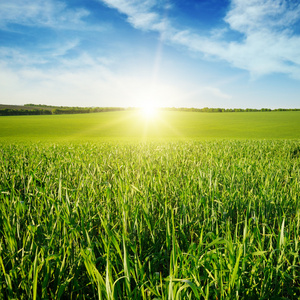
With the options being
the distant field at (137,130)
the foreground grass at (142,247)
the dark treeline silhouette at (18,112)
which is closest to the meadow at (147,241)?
the foreground grass at (142,247)

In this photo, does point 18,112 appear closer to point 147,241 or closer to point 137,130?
point 137,130

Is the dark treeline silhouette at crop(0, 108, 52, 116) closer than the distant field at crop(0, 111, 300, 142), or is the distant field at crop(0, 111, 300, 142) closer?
the distant field at crop(0, 111, 300, 142)

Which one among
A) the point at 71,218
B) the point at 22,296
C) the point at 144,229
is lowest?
the point at 22,296

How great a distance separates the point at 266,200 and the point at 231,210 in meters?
0.40

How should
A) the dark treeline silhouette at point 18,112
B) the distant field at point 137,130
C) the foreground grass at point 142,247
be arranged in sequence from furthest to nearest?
the dark treeline silhouette at point 18,112 → the distant field at point 137,130 → the foreground grass at point 142,247

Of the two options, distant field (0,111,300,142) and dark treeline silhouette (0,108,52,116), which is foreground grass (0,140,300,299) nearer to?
distant field (0,111,300,142)

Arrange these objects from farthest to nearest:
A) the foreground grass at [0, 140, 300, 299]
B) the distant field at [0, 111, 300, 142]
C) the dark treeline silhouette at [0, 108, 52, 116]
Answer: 1. the dark treeline silhouette at [0, 108, 52, 116]
2. the distant field at [0, 111, 300, 142]
3. the foreground grass at [0, 140, 300, 299]

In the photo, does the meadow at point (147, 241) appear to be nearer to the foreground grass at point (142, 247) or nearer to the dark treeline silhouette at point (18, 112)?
the foreground grass at point (142, 247)

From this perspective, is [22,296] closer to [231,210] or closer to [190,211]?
[190,211]

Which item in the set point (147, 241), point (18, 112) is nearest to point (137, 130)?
point (147, 241)

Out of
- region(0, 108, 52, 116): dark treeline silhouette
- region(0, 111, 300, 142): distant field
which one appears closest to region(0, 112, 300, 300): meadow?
region(0, 111, 300, 142): distant field

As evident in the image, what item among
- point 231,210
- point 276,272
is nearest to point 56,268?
point 276,272

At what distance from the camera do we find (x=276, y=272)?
1192 mm

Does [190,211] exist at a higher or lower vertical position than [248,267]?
higher
